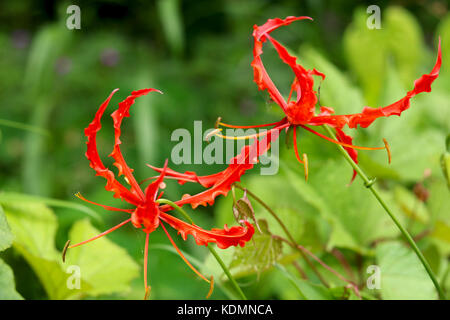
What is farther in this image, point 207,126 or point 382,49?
point 207,126

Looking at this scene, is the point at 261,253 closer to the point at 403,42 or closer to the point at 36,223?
the point at 36,223

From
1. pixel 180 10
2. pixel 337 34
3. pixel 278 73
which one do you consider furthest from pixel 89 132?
pixel 337 34

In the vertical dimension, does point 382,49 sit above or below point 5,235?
above

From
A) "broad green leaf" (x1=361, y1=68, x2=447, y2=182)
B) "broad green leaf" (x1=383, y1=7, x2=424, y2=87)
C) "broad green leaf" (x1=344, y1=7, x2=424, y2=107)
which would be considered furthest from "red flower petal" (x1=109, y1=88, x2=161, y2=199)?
"broad green leaf" (x1=383, y1=7, x2=424, y2=87)

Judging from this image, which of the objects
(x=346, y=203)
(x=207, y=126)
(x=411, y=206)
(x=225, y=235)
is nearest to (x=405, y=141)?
(x=411, y=206)

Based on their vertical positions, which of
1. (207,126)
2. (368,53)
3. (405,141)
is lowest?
(405,141)

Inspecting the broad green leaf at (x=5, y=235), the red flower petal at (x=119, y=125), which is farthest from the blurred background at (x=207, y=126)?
the red flower petal at (x=119, y=125)
